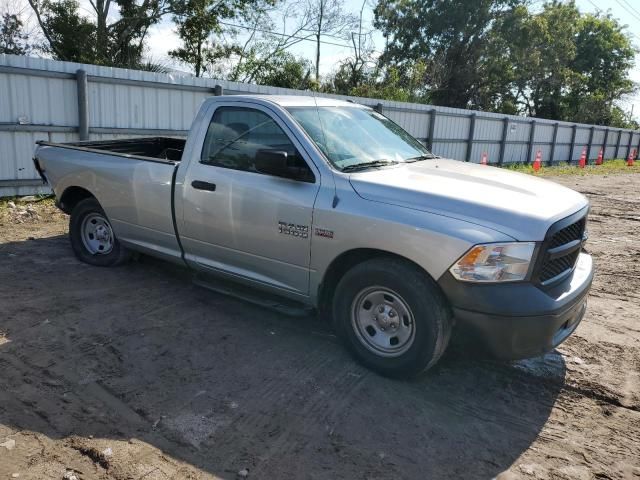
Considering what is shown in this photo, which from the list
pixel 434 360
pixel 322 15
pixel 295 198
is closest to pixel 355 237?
pixel 295 198

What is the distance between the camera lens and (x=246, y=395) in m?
3.48

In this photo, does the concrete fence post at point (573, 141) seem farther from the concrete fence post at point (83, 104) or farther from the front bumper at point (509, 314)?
the front bumper at point (509, 314)

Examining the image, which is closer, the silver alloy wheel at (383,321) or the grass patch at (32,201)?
the silver alloy wheel at (383,321)

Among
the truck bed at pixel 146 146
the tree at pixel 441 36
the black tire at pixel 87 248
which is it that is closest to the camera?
the black tire at pixel 87 248

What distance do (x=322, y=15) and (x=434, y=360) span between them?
2980 centimetres

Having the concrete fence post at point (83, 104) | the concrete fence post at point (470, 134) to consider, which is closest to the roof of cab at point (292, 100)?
the concrete fence post at point (83, 104)

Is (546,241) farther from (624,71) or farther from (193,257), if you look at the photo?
(624,71)

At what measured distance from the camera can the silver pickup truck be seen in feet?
10.6

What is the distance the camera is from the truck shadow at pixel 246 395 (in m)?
2.93

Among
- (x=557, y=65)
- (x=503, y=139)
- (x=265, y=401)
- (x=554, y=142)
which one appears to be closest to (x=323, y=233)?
(x=265, y=401)

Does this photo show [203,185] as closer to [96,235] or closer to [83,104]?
[96,235]

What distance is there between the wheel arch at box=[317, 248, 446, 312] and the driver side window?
711 mm

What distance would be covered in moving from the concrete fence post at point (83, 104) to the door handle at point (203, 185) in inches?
231

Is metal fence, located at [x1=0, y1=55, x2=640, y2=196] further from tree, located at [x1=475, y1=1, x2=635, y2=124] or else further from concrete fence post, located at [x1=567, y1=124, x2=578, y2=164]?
tree, located at [x1=475, y1=1, x2=635, y2=124]
